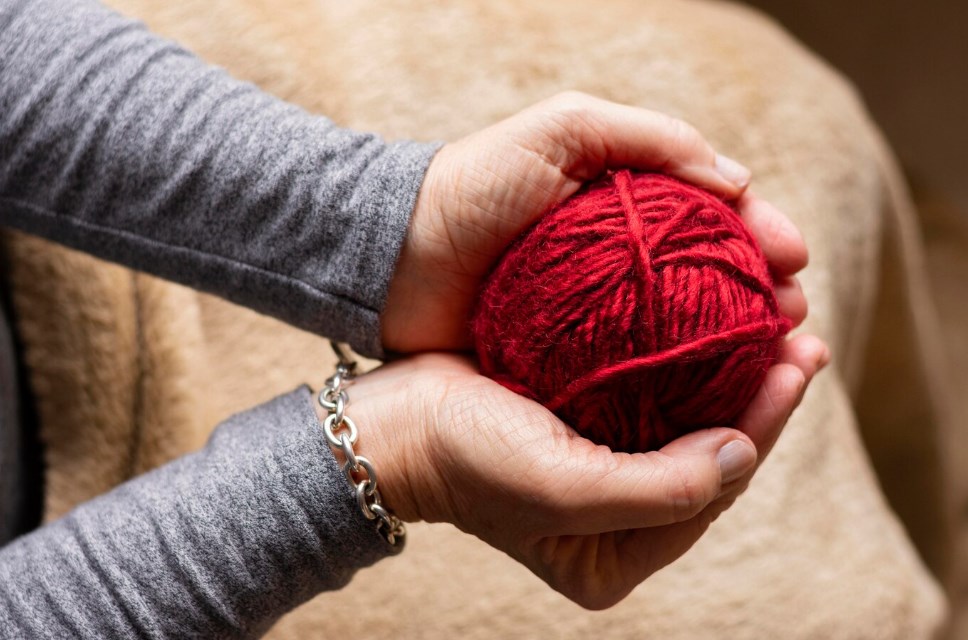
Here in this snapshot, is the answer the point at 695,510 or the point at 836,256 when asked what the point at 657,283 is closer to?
the point at 695,510

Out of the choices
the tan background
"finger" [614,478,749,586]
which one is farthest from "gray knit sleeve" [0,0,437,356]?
the tan background

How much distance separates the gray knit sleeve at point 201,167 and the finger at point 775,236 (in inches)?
9.4

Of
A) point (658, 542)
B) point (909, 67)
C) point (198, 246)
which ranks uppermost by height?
point (198, 246)

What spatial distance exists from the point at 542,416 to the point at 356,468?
13 cm

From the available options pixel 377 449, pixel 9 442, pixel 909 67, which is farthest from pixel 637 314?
pixel 909 67

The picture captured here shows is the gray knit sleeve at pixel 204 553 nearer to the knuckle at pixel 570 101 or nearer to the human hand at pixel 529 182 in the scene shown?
the human hand at pixel 529 182

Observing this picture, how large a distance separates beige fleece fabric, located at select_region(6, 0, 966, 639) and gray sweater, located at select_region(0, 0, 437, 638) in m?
0.15

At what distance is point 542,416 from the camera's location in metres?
0.56

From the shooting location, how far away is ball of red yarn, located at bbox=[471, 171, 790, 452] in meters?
0.53

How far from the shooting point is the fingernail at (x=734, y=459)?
546mm

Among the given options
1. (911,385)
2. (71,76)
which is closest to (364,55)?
(71,76)

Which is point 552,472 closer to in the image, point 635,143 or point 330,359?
point 635,143

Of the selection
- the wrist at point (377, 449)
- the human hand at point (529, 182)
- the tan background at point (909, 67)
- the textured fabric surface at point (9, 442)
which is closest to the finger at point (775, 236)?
the human hand at point (529, 182)

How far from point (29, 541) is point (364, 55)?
54cm
